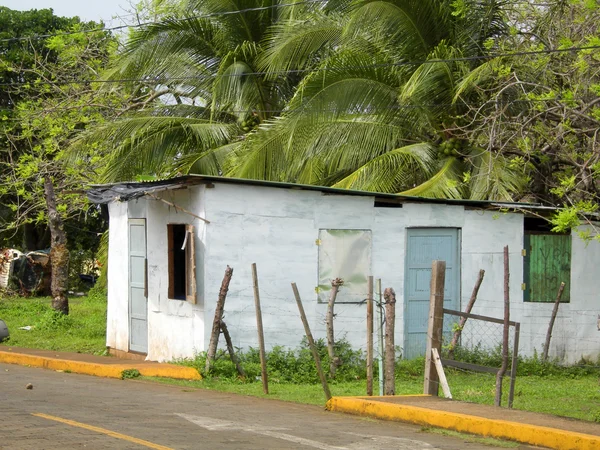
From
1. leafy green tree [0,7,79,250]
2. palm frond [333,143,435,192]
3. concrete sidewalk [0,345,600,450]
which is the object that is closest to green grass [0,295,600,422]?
concrete sidewalk [0,345,600,450]

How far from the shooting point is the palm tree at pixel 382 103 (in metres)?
18.3

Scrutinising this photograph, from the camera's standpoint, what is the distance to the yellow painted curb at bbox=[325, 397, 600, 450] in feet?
27.2

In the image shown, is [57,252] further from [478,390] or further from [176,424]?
[176,424]

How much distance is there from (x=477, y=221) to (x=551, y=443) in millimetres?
7694

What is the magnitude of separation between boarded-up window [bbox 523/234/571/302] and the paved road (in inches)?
248

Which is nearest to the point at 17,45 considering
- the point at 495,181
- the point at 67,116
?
the point at 67,116

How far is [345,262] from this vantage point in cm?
1512

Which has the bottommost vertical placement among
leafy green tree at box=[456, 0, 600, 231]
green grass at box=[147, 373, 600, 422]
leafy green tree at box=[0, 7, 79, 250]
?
green grass at box=[147, 373, 600, 422]

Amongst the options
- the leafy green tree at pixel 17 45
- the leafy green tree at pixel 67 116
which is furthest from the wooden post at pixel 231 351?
the leafy green tree at pixel 17 45

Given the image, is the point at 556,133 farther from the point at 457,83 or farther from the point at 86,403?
the point at 86,403

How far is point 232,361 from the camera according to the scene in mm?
13617

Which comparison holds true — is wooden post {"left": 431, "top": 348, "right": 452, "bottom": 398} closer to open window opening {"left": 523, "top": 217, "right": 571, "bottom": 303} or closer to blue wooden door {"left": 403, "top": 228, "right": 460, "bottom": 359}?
blue wooden door {"left": 403, "top": 228, "right": 460, "bottom": 359}

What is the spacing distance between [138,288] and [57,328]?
4.38 m

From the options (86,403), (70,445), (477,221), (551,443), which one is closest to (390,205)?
(477,221)
